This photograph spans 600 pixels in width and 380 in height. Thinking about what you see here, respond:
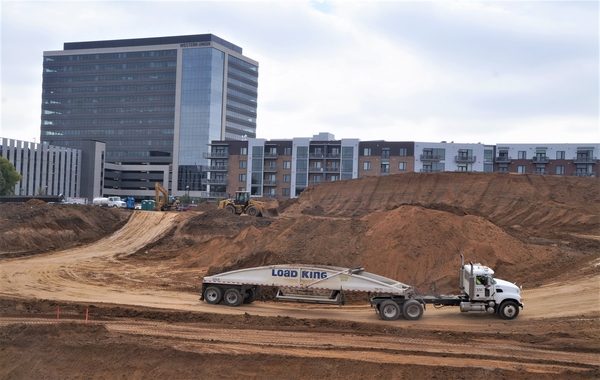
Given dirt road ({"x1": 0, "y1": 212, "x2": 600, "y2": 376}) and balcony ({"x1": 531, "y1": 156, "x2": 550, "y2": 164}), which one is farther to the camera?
balcony ({"x1": 531, "y1": 156, "x2": 550, "y2": 164})

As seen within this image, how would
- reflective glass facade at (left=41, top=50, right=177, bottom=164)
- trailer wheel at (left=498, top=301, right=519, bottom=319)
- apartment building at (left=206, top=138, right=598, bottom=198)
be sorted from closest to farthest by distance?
trailer wheel at (left=498, top=301, right=519, bottom=319), apartment building at (left=206, top=138, right=598, bottom=198), reflective glass facade at (left=41, top=50, right=177, bottom=164)

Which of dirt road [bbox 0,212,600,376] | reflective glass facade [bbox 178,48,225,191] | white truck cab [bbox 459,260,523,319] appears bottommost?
dirt road [bbox 0,212,600,376]

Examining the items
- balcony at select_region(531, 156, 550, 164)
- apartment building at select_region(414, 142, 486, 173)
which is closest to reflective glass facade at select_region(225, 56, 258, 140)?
apartment building at select_region(414, 142, 486, 173)

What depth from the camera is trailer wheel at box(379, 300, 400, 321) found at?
70.5 ft

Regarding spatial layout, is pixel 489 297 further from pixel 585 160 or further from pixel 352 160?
pixel 585 160

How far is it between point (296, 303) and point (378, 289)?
4451 mm

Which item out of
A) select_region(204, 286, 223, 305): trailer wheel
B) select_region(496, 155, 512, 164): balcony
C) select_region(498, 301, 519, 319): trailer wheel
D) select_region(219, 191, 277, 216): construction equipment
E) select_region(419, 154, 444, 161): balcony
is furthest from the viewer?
select_region(419, 154, 444, 161): balcony

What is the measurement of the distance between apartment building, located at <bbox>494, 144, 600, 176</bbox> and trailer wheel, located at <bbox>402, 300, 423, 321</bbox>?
8969 cm

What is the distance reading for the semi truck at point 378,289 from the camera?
21625 mm

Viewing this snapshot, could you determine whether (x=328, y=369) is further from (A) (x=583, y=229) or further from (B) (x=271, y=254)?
(A) (x=583, y=229)

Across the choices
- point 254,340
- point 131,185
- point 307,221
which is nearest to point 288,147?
point 131,185

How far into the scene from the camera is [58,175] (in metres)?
145

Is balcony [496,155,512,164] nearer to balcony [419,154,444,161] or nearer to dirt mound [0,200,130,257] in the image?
balcony [419,154,444,161]

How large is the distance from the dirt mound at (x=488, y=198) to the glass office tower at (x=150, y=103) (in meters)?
91.9
